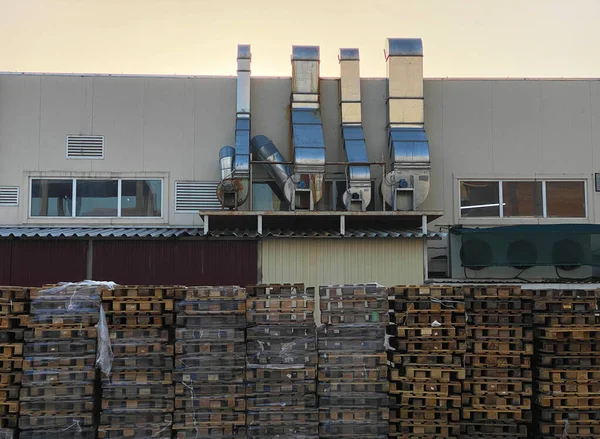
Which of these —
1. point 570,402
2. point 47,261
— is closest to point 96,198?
point 47,261

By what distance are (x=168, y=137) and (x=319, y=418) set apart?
33.5 feet

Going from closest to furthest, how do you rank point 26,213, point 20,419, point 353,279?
point 20,419, point 353,279, point 26,213

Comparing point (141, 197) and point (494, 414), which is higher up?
point (141, 197)

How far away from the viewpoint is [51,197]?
18.9 metres

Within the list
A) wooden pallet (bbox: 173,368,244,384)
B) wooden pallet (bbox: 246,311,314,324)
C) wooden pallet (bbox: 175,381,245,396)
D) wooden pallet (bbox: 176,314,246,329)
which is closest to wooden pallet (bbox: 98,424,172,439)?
wooden pallet (bbox: 175,381,245,396)

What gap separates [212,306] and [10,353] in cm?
364

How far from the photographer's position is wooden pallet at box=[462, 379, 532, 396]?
12.1 metres

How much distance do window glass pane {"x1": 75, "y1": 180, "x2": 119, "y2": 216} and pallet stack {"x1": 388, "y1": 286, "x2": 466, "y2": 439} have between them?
9850mm

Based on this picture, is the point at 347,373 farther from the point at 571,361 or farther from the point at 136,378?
the point at 571,361

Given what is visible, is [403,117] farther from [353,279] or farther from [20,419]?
[20,419]

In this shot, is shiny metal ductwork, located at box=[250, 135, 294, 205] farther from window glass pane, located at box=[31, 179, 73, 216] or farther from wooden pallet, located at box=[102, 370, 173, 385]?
wooden pallet, located at box=[102, 370, 173, 385]

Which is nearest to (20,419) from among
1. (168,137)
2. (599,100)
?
(168,137)

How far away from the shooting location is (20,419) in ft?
38.1

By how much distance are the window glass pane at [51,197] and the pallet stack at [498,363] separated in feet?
38.5
